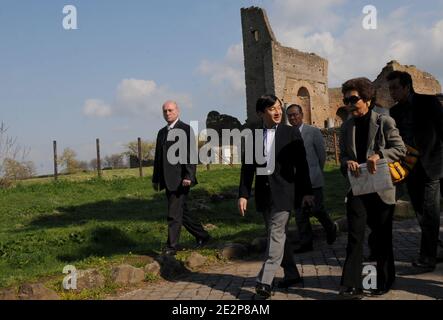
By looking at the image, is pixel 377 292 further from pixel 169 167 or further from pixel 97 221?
pixel 97 221

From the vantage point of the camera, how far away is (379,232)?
504cm

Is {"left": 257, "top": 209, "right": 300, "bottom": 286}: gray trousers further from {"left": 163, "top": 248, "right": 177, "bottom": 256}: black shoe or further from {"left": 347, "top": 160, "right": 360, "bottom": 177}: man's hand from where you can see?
{"left": 163, "top": 248, "right": 177, "bottom": 256}: black shoe

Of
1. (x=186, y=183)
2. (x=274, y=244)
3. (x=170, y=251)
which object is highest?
(x=186, y=183)

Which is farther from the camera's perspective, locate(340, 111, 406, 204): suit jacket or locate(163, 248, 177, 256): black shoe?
locate(163, 248, 177, 256): black shoe

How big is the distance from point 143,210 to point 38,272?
17.7ft

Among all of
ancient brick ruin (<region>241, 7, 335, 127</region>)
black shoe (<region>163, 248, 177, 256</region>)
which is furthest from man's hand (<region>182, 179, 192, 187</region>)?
ancient brick ruin (<region>241, 7, 335, 127</region>)

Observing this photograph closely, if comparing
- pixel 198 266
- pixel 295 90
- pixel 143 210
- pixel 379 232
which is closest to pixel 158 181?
pixel 198 266

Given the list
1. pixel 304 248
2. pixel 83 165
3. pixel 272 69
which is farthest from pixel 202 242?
pixel 83 165

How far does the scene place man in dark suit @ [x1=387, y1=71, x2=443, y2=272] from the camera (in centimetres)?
577

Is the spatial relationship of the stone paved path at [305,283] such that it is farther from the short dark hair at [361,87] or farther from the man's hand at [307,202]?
the short dark hair at [361,87]

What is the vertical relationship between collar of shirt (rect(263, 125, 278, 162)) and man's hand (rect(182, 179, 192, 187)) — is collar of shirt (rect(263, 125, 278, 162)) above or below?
above

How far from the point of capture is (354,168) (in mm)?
4812

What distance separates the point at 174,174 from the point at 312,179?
2.03 m

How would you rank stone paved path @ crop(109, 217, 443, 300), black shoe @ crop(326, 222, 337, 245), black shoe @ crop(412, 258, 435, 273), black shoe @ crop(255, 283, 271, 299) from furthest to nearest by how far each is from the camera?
1. black shoe @ crop(326, 222, 337, 245)
2. black shoe @ crop(412, 258, 435, 273)
3. stone paved path @ crop(109, 217, 443, 300)
4. black shoe @ crop(255, 283, 271, 299)
